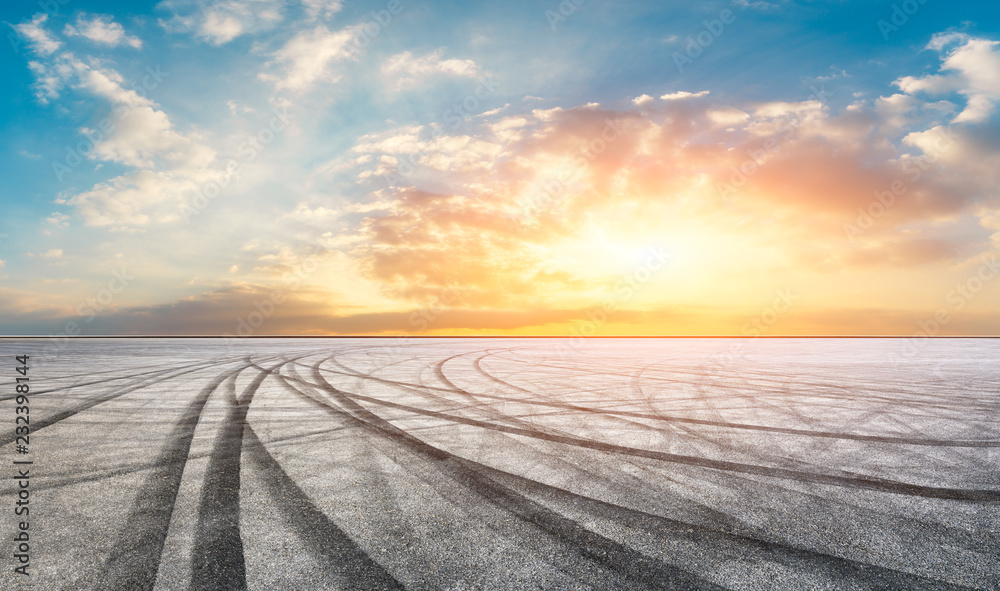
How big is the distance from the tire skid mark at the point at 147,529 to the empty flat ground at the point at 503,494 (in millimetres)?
29

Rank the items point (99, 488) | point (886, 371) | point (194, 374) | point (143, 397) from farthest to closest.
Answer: point (886, 371), point (194, 374), point (143, 397), point (99, 488)

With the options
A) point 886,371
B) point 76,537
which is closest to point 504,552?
point 76,537

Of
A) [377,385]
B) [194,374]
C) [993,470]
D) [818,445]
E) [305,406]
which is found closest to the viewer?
[993,470]

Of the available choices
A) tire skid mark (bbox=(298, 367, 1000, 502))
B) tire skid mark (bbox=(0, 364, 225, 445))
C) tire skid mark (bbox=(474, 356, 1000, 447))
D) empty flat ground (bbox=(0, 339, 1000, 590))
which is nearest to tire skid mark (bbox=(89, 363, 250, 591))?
empty flat ground (bbox=(0, 339, 1000, 590))

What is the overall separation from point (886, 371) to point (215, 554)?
23.4 m

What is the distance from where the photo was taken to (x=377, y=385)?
43.3ft

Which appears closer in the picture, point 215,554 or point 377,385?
A: point 215,554

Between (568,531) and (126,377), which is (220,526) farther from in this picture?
(126,377)

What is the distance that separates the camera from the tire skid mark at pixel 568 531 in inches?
134

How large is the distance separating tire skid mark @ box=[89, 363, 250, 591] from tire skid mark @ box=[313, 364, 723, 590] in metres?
2.85

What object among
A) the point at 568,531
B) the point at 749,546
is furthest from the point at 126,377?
the point at 749,546

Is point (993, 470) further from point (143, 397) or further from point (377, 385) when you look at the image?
point (143, 397)

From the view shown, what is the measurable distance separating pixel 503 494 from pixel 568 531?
3.50ft

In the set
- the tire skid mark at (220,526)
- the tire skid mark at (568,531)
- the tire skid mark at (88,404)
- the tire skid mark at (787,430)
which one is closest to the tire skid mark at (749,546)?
the tire skid mark at (568,531)
